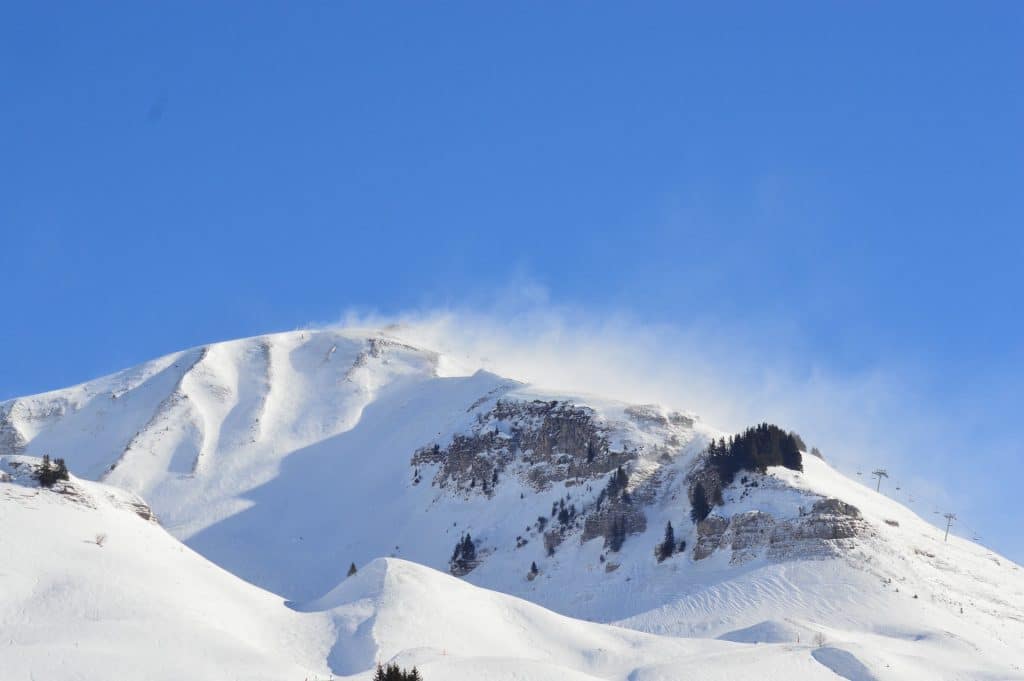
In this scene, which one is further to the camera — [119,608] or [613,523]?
[613,523]

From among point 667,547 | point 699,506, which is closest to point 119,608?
point 667,547

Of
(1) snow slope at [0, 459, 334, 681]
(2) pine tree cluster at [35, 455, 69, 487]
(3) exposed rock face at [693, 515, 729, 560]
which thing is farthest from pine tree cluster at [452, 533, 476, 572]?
(2) pine tree cluster at [35, 455, 69, 487]

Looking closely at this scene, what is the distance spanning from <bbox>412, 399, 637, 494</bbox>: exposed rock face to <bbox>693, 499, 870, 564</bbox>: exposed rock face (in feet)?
68.4

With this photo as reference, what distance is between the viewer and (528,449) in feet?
381

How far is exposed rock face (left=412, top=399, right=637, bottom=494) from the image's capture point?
10844 cm

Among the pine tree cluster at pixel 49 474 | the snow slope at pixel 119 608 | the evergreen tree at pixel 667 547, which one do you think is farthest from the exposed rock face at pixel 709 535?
the pine tree cluster at pixel 49 474

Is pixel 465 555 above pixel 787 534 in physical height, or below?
below

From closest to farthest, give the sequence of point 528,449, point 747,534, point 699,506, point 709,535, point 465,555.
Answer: point 747,534 → point 709,535 → point 699,506 → point 465,555 → point 528,449

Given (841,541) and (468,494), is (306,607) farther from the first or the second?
(468,494)

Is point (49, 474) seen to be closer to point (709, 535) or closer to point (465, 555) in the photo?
point (465, 555)

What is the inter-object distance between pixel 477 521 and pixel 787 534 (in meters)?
34.2

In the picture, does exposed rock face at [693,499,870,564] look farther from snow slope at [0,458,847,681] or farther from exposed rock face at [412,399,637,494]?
exposed rock face at [412,399,637,494]

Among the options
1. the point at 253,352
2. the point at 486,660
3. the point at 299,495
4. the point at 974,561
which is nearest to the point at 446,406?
the point at 299,495

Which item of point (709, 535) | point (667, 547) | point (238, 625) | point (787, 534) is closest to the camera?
point (238, 625)
